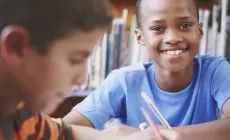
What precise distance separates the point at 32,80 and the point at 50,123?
26 cm

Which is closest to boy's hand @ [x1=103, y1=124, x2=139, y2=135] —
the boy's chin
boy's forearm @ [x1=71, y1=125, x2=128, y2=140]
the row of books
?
boy's forearm @ [x1=71, y1=125, x2=128, y2=140]

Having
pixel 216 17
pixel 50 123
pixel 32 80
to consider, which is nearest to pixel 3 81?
pixel 32 80

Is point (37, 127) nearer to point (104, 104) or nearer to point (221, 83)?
point (104, 104)

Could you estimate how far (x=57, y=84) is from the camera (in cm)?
56

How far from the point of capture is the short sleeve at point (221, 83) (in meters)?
1.00

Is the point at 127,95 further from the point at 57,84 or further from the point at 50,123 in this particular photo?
the point at 57,84

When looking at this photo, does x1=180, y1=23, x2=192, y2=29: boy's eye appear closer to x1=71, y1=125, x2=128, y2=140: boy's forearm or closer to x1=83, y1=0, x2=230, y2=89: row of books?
x1=71, y1=125, x2=128, y2=140: boy's forearm

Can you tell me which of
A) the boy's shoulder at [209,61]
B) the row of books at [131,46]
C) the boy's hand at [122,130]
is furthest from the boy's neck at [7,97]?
the row of books at [131,46]

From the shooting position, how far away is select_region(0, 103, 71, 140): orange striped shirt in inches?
27.9

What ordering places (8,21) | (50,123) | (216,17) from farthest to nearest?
(216,17) < (50,123) < (8,21)

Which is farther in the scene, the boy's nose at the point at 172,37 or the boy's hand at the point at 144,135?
the boy's nose at the point at 172,37

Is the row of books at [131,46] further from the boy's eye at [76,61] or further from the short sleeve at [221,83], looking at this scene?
the boy's eye at [76,61]

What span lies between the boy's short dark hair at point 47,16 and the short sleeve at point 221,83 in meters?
0.56

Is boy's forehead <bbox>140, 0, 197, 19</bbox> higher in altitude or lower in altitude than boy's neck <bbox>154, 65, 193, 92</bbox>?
higher
